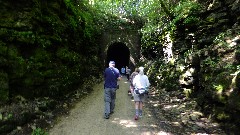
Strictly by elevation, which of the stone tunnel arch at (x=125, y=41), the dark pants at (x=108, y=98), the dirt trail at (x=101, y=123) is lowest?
the dirt trail at (x=101, y=123)

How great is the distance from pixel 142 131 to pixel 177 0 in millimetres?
9130

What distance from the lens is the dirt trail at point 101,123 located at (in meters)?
6.70

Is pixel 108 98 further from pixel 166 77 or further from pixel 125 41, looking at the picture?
pixel 125 41

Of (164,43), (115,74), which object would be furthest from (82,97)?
(164,43)

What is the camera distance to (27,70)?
23.8 feet

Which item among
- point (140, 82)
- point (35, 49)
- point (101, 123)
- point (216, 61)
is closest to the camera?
point (101, 123)

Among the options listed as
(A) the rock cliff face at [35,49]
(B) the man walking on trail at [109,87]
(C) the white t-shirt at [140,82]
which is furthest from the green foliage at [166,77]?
(A) the rock cliff face at [35,49]

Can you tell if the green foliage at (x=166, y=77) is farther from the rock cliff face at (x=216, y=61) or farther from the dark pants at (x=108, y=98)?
the dark pants at (x=108, y=98)

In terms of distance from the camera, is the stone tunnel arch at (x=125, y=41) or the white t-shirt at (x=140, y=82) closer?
the white t-shirt at (x=140, y=82)

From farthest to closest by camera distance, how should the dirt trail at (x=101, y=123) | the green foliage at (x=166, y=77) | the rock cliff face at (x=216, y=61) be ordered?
the green foliage at (x=166, y=77)
the dirt trail at (x=101, y=123)
the rock cliff face at (x=216, y=61)

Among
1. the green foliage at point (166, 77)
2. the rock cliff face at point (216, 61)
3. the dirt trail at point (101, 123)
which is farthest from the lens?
the green foliage at point (166, 77)

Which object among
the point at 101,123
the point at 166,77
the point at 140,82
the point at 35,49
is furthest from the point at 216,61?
the point at 35,49

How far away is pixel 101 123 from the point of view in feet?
24.2

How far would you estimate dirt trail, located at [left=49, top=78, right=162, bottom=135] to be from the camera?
6.70 metres
